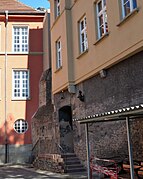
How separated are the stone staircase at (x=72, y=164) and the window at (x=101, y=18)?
6.45 m

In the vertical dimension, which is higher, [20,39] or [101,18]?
[20,39]

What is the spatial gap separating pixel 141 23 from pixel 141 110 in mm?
4510

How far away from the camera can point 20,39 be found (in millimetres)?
26844

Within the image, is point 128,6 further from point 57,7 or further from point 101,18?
point 57,7

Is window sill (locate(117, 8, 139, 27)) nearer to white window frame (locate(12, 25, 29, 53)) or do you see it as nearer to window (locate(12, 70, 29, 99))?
window (locate(12, 70, 29, 99))

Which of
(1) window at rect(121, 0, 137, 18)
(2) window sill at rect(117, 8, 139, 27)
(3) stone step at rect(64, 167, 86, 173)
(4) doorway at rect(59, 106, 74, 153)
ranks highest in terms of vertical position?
(1) window at rect(121, 0, 137, 18)

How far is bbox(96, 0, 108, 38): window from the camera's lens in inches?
524

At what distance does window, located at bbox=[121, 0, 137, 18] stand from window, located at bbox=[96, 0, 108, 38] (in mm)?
1573

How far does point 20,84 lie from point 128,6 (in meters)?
16.2

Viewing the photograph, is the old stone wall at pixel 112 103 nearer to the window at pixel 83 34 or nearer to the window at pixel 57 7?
the window at pixel 83 34

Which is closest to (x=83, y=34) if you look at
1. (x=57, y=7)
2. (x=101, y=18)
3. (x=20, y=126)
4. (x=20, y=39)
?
(x=101, y=18)

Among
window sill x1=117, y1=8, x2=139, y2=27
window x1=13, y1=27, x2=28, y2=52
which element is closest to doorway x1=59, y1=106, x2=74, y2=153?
window sill x1=117, y1=8, x2=139, y2=27

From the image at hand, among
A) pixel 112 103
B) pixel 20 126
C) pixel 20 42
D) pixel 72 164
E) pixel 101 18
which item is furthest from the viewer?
pixel 20 42

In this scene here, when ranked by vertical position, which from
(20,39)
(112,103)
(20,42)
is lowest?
(112,103)
